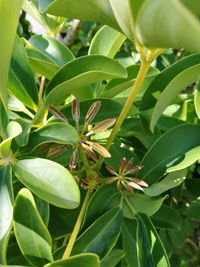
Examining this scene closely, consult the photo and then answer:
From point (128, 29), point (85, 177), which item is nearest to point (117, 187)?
point (85, 177)

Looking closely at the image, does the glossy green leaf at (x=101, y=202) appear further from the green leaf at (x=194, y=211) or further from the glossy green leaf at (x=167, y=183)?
the green leaf at (x=194, y=211)

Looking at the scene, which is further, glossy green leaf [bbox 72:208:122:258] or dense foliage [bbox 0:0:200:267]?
glossy green leaf [bbox 72:208:122:258]

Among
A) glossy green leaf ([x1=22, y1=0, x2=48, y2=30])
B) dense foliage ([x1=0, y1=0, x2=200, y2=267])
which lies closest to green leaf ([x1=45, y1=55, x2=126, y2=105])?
dense foliage ([x1=0, y1=0, x2=200, y2=267])

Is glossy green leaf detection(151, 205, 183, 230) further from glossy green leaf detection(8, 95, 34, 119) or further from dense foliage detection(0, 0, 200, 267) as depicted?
glossy green leaf detection(8, 95, 34, 119)

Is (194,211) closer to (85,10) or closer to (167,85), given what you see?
(167,85)

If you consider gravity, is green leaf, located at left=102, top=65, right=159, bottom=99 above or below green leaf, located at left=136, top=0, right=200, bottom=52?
below

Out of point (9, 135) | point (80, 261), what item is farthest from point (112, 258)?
point (9, 135)
